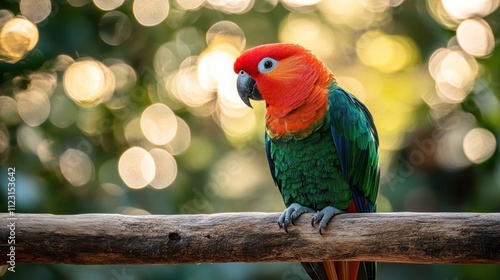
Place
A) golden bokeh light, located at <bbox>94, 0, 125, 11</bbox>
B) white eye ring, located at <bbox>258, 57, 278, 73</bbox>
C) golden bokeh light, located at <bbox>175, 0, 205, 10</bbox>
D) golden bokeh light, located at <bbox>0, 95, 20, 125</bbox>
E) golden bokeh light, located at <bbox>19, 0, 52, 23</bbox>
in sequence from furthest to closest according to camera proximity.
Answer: golden bokeh light, located at <bbox>175, 0, 205, 10</bbox>, golden bokeh light, located at <bbox>94, 0, 125, 11</bbox>, golden bokeh light, located at <bbox>19, 0, 52, 23</bbox>, golden bokeh light, located at <bbox>0, 95, 20, 125</bbox>, white eye ring, located at <bbox>258, 57, 278, 73</bbox>

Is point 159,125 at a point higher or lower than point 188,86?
lower

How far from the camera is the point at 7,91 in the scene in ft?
11.3

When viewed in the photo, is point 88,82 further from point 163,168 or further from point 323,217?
point 323,217

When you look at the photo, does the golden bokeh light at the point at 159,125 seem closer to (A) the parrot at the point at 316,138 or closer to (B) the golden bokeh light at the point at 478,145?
(A) the parrot at the point at 316,138

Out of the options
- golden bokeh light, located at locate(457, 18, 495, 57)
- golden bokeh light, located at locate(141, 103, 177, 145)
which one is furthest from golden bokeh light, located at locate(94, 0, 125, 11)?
golden bokeh light, located at locate(457, 18, 495, 57)

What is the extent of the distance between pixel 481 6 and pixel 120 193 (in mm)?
2786

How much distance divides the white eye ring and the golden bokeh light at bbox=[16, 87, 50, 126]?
1.59 meters

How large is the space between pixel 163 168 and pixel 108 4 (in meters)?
1.20

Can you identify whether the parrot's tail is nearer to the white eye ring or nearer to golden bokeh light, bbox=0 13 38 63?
the white eye ring

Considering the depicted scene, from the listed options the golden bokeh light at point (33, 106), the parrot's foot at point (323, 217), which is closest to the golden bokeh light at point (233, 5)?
the golden bokeh light at point (33, 106)

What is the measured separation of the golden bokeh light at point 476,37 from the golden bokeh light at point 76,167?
8.93 ft

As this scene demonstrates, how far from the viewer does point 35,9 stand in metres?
3.50

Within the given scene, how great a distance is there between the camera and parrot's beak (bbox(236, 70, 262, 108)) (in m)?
2.66

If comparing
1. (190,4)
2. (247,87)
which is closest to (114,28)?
(190,4)
